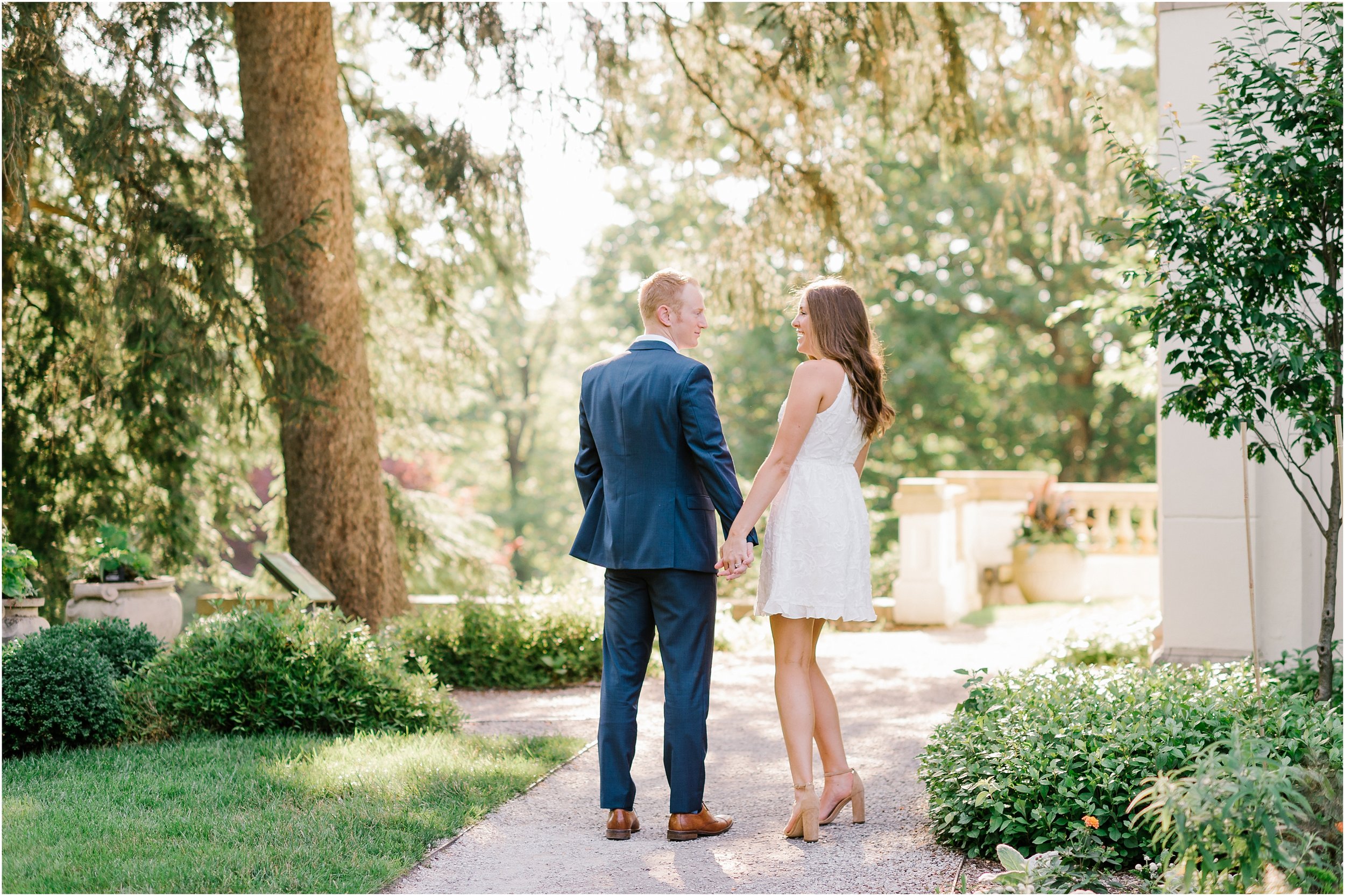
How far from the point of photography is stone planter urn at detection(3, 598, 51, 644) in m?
5.61

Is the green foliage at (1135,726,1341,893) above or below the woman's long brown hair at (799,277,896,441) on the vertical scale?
below

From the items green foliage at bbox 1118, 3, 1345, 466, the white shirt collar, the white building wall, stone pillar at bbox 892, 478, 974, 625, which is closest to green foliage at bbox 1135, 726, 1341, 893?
green foliage at bbox 1118, 3, 1345, 466

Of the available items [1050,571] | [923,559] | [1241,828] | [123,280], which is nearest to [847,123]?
[923,559]

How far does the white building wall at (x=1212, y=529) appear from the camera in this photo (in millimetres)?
5977

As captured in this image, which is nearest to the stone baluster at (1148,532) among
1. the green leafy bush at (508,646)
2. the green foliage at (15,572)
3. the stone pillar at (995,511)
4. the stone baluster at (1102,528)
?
the stone baluster at (1102,528)

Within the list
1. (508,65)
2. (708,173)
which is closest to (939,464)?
(708,173)

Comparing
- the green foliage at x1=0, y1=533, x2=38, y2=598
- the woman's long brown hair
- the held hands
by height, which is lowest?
the green foliage at x1=0, y1=533, x2=38, y2=598

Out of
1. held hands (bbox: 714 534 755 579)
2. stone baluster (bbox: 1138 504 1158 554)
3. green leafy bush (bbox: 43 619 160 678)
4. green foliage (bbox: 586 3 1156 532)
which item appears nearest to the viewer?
held hands (bbox: 714 534 755 579)

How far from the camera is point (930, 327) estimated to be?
1778 cm

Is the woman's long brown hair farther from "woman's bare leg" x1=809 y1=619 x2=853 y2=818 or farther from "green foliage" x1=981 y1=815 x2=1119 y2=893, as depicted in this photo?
"green foliage" x1=981 y1=815 x2=1119 y2=893

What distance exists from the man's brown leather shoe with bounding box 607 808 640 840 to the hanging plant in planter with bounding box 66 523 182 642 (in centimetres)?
358

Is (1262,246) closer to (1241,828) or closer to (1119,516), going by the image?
(1241,828)

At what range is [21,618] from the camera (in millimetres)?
5699

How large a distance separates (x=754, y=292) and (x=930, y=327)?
9039 millimetres
